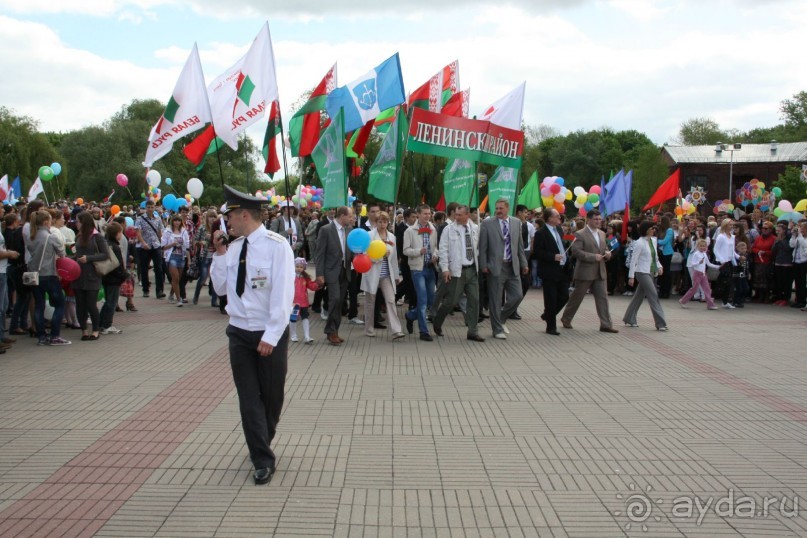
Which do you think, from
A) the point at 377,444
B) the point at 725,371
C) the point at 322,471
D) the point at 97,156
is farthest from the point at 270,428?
the point at 97,156

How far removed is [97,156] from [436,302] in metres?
55.0

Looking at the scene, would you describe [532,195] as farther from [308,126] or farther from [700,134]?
[700,134]

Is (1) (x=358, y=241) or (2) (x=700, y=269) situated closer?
(1) (x=358, y=241)

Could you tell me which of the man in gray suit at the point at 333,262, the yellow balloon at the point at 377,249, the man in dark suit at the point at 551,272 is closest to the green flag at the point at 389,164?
the man in gray suit at the point at 333,262

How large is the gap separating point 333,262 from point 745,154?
8114cm

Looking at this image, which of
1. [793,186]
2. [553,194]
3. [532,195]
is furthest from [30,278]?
[793,186]

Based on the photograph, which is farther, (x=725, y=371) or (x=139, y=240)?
(x=139, y=240)

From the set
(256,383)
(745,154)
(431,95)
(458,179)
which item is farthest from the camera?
(745,154)

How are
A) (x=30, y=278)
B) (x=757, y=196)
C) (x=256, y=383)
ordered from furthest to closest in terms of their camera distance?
1. (x=757, y=196)
2. (x=30, y=278)
3. (x=256, y=383)

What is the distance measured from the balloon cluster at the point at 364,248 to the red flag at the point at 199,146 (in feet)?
10.1

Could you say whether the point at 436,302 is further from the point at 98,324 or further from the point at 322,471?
the point at 322,471

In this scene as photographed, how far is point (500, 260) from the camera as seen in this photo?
411 inches

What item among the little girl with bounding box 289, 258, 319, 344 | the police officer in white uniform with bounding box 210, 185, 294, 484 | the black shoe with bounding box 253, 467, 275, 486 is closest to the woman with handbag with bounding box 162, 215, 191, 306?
the little girl with bounding box 289, 258, 319, 344

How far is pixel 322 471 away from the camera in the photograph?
4.96 meters
